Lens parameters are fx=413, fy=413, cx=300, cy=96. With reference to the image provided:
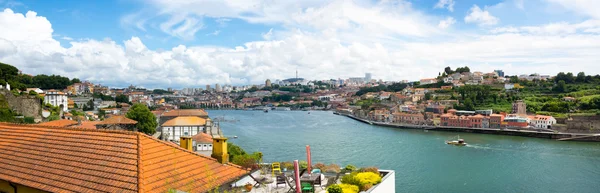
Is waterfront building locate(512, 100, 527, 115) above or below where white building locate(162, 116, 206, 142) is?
above

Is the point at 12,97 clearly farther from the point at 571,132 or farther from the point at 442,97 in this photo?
the point at 442,97

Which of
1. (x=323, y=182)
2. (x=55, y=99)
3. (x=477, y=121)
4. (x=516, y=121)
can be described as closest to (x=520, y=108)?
(x=477, y=121)

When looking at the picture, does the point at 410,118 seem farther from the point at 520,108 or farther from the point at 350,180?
the point at 350,180

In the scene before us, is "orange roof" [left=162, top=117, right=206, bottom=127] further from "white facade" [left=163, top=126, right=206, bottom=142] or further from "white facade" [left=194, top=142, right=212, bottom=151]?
"white facade" [left=194, top=142, right=212, bottom=151]

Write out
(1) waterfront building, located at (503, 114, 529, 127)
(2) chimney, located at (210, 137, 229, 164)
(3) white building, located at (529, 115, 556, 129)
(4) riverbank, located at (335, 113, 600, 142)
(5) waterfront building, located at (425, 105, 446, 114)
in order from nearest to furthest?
(2) chimney, located at (210, 137, 229, 164), (4) riverbank, located at (335, 113, 600, 142), (3) white building, located at (529, 115, 556, 129), (1) waterfront building, located at (503, 114, 529, 127), (5) waterfront building, located at (425, 105, 446, 114)

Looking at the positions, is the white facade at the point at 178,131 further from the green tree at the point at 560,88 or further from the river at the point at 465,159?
the green tree at the point at 560,88

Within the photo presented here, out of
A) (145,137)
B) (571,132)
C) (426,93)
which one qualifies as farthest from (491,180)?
(426,93)

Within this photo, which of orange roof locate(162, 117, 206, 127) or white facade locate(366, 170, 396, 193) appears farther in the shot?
orange roof locate(162, 117, 206, 127)

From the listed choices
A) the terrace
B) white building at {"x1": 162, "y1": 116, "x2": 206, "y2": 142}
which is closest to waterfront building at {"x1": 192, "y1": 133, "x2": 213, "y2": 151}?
white building at {"x1": 162, "y1": 116, "x2": 206, "y2": 142}
